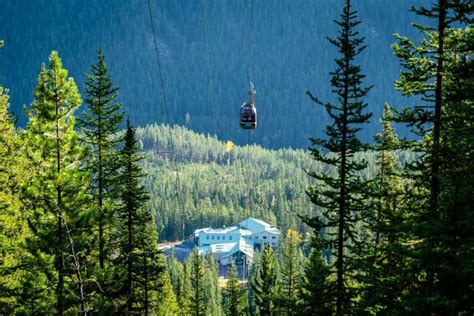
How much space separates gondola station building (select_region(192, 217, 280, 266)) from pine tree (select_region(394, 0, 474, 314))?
11145cm

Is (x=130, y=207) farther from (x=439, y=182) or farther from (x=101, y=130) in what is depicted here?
(x=439, y=182)

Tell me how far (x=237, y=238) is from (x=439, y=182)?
12249 cm

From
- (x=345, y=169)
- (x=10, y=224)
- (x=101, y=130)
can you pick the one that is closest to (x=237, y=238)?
(x=101, y=130)

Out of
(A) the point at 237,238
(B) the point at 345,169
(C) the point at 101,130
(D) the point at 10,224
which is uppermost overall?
(C) the point at 101,130

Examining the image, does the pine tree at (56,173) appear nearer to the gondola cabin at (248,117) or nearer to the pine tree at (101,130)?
the pine tree at (101,130)

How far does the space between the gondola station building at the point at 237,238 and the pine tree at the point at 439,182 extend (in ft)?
366

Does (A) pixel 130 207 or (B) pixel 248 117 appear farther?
(B) pixel 248 117

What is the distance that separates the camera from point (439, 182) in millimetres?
14820

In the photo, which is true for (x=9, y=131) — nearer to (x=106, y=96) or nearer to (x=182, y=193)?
(x=106, y=96)

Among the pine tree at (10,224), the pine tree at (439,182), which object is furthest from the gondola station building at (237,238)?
the pine tree at (439,182)

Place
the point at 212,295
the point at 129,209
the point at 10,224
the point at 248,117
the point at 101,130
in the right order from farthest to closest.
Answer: the point at 212,295
the point at 248,117
the point at 101,130
the point at 129,209
the point at 10,224

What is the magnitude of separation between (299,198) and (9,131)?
448 ft

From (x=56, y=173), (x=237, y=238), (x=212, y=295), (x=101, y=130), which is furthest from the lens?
(x=237, y=238)

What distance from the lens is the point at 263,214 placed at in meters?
156
